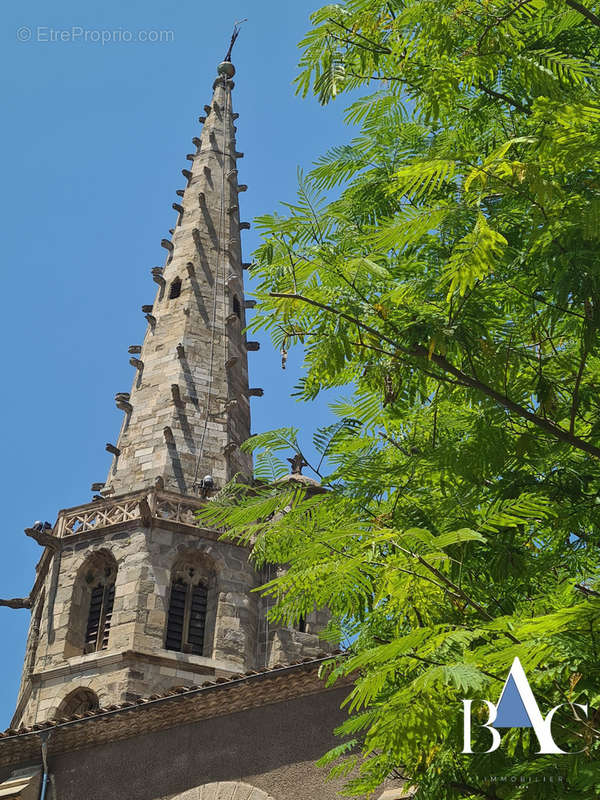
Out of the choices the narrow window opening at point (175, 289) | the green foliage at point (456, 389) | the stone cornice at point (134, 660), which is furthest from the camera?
the narrow window opening at point (175, 289)

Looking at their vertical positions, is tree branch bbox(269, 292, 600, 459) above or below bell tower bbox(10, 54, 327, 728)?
below

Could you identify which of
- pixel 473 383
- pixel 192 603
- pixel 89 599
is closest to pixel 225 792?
pixel 473 383

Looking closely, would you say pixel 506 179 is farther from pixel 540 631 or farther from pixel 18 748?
pixel 18 748

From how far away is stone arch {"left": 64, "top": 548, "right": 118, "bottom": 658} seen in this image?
74.4 feet

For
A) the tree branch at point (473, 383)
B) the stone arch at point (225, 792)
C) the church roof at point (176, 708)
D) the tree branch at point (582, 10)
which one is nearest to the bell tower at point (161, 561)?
the church roof at point (176, 708)

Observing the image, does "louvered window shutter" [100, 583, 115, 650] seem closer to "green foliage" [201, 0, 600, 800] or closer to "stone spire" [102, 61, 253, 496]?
"stone spire" [102, 61, 253, 496]

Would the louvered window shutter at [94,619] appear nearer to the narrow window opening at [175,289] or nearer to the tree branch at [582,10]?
the narrow window opening at [175,289]

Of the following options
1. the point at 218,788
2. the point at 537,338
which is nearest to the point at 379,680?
the point at 537,338

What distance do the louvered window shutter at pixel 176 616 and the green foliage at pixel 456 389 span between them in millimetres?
16248

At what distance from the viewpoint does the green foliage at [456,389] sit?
5.21 meters

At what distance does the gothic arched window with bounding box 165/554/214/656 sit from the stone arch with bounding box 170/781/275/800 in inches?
356

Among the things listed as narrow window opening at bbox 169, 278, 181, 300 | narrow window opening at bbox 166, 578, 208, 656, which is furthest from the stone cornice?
narrow window opening at bbox 169, 278, 181, 300

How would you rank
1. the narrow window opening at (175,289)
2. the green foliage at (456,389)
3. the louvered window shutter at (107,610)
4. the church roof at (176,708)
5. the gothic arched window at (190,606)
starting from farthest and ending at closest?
the narrow window opening at (175,289), the gothic arched window at (190,606), the louvered window shutter at (107,610), the church roof at (176,708), the green foliage at (456,389)

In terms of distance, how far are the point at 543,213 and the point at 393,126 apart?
2.06m
